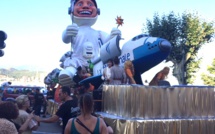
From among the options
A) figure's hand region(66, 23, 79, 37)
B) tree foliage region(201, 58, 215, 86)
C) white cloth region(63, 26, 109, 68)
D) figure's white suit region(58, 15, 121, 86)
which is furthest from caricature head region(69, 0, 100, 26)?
tree foliage region(201, 58, 215, 86)

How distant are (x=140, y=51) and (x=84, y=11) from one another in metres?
8.97

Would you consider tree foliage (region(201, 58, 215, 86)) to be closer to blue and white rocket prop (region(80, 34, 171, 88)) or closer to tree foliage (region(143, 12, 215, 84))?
tree foliage (region(143, 12, 215, 84))

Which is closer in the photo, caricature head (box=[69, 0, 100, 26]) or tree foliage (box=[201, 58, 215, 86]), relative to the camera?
caricature head (box=[69, 0, 100, 26])

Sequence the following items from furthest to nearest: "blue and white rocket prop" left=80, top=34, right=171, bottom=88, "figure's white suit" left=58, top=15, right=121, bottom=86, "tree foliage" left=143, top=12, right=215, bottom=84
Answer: "tree foliage" left=143, top=12, right=215, bottom=84 < "figure's white suit" left=58, top=15, right=121, bottom=86 < "blue and white rocket prop" left=80, top=34, right=171, bottom=88

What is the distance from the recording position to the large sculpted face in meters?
19.5

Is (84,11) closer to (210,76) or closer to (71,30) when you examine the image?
(71,30)

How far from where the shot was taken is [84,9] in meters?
19.6

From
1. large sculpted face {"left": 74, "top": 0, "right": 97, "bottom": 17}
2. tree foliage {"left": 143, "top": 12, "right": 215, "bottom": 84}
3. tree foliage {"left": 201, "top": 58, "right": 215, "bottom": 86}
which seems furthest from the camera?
tree foliage {"left": 201, "top": 58, "right": 215, "bottom": 86}

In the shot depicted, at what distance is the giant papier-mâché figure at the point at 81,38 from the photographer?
1719 centimetres

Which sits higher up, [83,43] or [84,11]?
Answer: [84,11]

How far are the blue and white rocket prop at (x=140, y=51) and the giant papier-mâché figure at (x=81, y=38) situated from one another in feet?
15.1

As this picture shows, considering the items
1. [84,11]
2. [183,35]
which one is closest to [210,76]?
[183,35]

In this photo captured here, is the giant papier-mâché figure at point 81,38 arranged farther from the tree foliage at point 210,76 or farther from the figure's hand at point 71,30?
the tree foliage at point 210,76

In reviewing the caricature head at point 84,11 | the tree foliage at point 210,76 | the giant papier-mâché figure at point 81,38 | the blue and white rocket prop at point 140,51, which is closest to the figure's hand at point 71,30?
the giant papier-mâché figure at point 81,38
